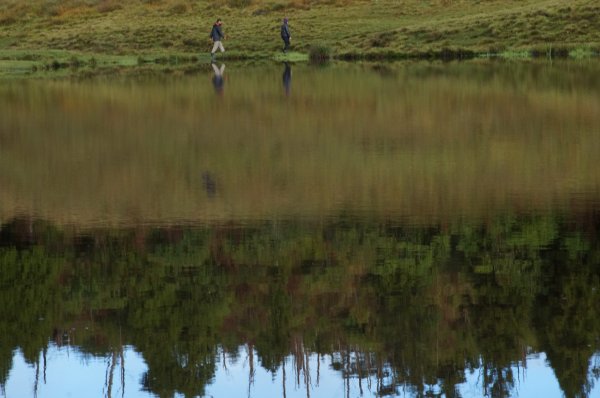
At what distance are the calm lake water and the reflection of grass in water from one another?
0.33 ft

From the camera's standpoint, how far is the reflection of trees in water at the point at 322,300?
35.7 ft

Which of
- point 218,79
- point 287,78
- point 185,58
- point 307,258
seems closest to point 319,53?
point 185,58

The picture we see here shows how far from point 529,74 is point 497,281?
33.4m

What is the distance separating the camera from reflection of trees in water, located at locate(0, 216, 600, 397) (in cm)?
1088

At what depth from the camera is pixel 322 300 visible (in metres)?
12.9

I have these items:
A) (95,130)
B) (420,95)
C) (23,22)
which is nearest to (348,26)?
(23,22)

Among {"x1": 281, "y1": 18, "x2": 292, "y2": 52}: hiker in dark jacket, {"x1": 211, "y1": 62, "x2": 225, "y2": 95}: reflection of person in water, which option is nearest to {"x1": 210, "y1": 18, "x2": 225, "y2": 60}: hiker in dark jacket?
{"x1": 211, "y1": 62, "x2": 225, "y2": 95}: reflection of person in water

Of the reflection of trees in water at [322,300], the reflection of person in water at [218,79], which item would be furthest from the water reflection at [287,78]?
the reflection of trees in water at [322,300]

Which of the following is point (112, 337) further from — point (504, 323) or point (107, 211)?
point (107, 211)

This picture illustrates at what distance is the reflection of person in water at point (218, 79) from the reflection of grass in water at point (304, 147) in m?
0.59

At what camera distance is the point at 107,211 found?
19.4 m

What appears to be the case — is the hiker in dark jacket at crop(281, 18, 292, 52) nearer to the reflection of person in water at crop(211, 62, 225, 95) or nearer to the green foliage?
the green foliage

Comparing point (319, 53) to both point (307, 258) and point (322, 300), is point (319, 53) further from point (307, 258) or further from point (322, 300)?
point (322, 300)

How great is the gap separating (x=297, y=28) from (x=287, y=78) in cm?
2375
